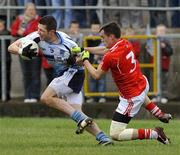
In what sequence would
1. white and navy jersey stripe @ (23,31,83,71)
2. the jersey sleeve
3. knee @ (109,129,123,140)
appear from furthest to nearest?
white and navy jersey stripe @ (23,31,83,71), knee @ (109,129,123,140), the jersey sleeve

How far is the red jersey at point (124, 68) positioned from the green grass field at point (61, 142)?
81cm

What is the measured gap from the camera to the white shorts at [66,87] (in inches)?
488

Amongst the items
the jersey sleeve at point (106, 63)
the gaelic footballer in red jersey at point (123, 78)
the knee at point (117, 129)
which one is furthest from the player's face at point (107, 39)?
the knee at point (117, 129)

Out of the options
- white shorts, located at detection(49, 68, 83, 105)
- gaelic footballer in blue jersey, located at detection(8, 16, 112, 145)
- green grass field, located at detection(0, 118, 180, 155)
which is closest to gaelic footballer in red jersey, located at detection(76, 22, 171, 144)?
green grass field, located at detection(0, 118, 180, 155)

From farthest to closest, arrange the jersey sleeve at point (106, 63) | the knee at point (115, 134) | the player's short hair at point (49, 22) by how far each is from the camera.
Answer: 1. the player's short hair at point (49, 22)
2. the knee at point (115, 134)
3. the jersey sleeve at point (106, 63)

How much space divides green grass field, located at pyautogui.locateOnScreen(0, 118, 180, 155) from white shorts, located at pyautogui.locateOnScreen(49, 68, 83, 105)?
66cm

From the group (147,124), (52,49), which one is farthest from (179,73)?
(52,49)

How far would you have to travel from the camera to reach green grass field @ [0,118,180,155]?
1125 cm

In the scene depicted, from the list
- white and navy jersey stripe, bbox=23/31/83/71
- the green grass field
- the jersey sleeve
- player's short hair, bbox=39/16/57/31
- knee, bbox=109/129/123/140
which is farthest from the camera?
white and navy jersey stripe, bbox=23/31/83/71

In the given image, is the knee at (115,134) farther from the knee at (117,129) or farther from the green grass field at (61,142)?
the green grass field at (61,142)

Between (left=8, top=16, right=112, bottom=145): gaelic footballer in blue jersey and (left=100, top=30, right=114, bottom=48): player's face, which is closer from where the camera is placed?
(left=100, top=30, right=114, bottom=48): player's face

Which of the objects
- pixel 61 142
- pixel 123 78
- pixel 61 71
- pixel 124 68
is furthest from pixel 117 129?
pixel 61 71

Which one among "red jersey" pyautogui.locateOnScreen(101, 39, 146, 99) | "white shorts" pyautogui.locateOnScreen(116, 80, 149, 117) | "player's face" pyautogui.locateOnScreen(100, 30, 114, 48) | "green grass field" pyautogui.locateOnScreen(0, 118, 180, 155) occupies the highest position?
"player's face" pyautogui.locateOnScreen(100, 30, 114, 48)

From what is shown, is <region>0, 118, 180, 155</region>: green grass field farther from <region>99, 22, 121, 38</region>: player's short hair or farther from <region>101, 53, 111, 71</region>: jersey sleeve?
<region>99, 22, 121, 38</region>: player's short hair
